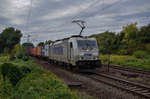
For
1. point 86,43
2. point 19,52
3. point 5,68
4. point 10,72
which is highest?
point 86,43

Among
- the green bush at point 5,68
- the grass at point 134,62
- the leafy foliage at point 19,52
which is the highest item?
the leafy foliage at point 19,52

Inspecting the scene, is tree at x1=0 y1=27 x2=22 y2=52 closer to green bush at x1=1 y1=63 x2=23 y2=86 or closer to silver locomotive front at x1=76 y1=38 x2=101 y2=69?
silver locomotive front at x1=76 y1=38 x2=101 y2=69

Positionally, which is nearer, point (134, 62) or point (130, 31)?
point (134, 62)

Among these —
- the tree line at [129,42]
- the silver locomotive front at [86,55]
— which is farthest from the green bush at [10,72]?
the tree line at [129,42]

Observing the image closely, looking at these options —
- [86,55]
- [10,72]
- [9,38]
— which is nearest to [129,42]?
[86,55]

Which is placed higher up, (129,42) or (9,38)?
(9,38)

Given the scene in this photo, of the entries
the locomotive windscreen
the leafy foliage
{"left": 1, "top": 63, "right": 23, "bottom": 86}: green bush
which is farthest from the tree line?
{"left": 1, "top": 63, "right": 23, "bottom": 86}: green bush

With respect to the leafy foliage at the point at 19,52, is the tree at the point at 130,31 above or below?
above

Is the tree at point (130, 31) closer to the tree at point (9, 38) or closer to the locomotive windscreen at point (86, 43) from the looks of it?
the locomotive windscreen at point (86, 43)

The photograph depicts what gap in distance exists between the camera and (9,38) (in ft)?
180

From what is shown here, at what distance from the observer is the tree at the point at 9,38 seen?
53697 mm

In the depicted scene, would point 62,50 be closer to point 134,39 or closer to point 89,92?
point 89,92

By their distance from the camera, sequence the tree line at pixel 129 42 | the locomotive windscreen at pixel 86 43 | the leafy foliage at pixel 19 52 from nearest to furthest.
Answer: the locomotive windscreen at pixel 86 43, the leafy foliage at pixel 19 52, the tree line at pixel 129 42

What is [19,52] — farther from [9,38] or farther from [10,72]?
[9,38]
